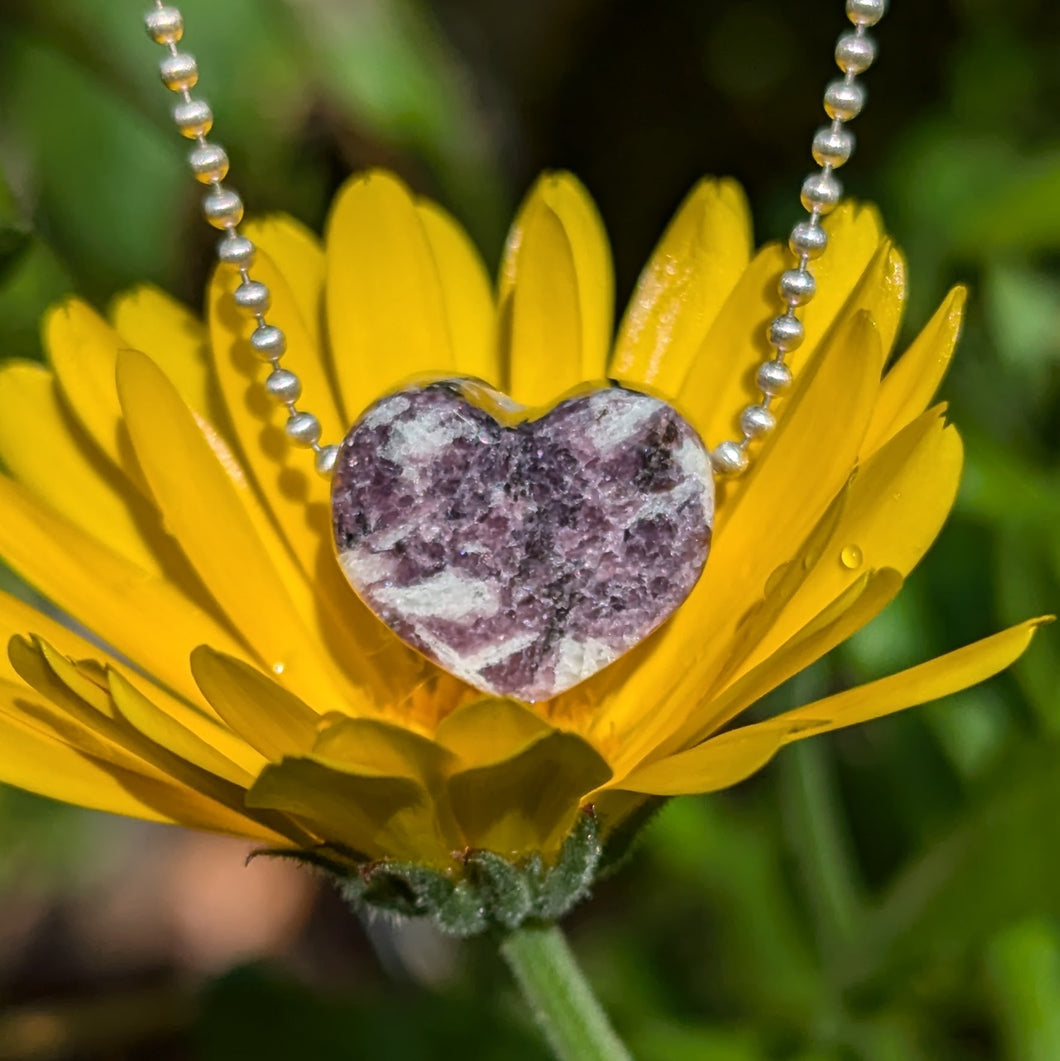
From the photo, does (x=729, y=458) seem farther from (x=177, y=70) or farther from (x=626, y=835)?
(x=177, y=70)

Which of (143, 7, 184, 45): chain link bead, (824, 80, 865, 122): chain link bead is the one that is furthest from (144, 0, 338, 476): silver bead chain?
(824, 80, 865, 122): chain link bead

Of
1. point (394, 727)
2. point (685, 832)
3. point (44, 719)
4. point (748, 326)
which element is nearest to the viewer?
point (394, 727)

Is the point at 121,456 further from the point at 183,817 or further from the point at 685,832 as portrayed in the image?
the point at 685,832

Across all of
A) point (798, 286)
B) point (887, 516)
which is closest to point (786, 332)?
point (798, 286)

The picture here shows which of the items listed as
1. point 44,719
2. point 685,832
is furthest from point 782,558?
point 685,832

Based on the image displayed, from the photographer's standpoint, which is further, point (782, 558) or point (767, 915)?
point (767, 915)
